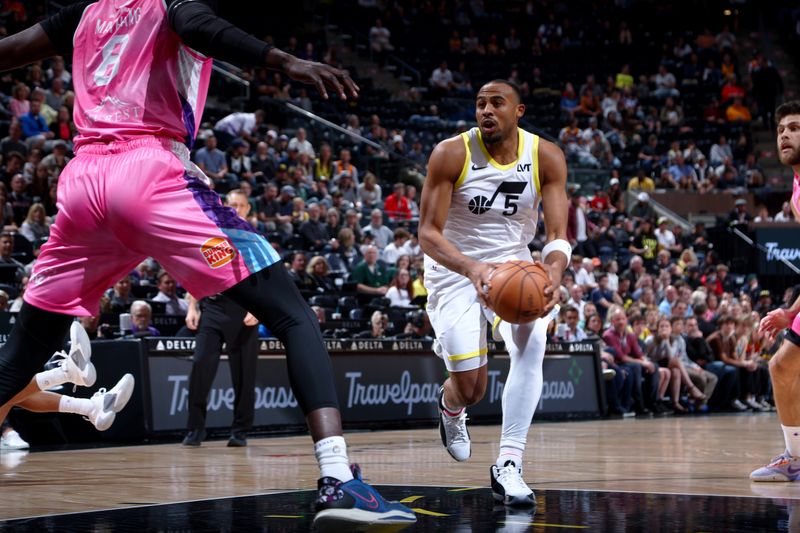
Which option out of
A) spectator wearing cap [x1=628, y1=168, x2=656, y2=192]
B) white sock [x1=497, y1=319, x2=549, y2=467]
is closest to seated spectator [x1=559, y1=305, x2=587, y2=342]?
white sock [x1=497, y1=319, x2=549, y2=467]

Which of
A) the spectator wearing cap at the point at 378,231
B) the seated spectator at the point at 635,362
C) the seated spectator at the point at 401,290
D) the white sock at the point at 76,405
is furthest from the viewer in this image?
the spectator wearing cap at the point at 378,231

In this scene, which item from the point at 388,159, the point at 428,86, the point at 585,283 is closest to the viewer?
the point at 585,283

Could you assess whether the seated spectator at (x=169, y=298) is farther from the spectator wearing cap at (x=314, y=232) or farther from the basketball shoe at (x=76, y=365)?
the basketball shoe at (x=76, y=365)

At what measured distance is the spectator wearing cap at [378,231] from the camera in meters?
17.2

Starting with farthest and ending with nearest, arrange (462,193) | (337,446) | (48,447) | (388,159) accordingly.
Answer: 1. (388,159)
2. (48,447)
3. (462,193)
4. (337,446)

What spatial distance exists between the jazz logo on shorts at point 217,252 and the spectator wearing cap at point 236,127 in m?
14.1

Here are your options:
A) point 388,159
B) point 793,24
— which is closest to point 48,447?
point 388,159

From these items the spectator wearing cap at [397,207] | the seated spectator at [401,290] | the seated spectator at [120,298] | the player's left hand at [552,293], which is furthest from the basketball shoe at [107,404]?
the spectator wearing cap at [397,207]

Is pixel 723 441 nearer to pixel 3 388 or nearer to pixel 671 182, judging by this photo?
pixel 3 388

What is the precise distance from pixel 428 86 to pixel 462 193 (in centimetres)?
2150

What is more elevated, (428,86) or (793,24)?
(793,24)

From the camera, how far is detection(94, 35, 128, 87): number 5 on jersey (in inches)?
164

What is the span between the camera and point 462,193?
5992 mm

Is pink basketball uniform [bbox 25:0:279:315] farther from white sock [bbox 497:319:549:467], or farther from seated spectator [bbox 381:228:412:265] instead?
seated spectator [bbox 381:228:412:265]
